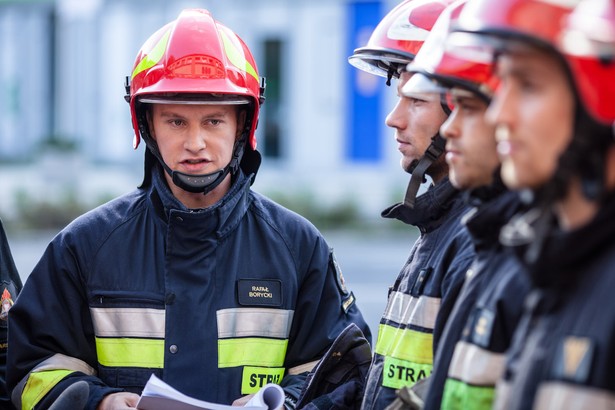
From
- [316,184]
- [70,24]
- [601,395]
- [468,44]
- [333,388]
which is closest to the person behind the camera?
[601,395]

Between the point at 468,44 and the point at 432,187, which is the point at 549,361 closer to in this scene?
the point at 468,44

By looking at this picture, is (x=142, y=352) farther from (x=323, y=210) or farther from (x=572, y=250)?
(x=323, y=210)

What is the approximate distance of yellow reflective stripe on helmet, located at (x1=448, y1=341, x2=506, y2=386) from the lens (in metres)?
2.61

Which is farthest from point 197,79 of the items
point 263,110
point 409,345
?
point 263,110

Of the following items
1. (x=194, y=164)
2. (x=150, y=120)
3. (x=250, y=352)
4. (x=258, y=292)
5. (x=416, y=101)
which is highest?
(x=416, y=101)

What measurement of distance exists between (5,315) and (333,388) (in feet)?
4.46

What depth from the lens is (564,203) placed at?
2.30m

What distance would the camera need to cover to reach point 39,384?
385cm

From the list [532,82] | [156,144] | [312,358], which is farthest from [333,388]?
[532,82]

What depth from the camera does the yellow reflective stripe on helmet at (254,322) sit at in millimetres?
3916

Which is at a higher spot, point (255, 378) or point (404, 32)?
point (404, 32)

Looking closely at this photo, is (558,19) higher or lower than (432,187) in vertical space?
higher

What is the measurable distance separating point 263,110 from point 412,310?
62.9 feet

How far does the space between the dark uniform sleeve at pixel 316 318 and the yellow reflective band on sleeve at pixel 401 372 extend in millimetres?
591
